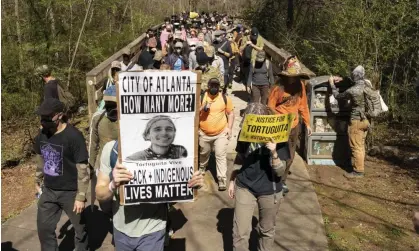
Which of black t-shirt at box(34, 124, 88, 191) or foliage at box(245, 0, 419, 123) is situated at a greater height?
foliage at box(245, 0, 419, 123)

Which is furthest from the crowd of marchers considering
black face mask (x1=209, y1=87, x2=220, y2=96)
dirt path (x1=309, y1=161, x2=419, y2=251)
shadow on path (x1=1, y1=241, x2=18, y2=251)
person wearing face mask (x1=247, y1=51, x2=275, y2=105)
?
person wearing face mask (x1=247, y1=51, x2=275, y2=105)

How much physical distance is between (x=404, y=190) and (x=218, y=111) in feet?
10.7

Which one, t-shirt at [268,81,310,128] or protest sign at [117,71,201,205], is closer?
protest sign at [117,71,201,205]

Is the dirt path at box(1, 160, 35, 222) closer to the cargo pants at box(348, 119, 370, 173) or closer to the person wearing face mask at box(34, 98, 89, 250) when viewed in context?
the person wearing face mask at box(34, 98, 89, 250)

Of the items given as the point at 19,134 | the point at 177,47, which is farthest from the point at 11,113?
the point at 177,47

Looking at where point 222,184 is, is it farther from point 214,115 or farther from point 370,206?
point 370,206

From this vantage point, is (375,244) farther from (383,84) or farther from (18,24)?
(18,24)

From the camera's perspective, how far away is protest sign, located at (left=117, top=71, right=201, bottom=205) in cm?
327

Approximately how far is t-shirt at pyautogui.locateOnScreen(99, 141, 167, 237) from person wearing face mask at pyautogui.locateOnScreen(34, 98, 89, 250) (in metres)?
1.18

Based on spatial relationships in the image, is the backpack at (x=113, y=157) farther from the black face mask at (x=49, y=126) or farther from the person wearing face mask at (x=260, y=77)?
the person wearing face mask at (x=260, y=77)

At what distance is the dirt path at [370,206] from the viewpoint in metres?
5.68

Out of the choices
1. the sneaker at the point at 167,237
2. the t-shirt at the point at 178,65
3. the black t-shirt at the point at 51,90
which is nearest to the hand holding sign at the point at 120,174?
the sneaker at the point at 167,237

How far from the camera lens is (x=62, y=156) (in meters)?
4.64

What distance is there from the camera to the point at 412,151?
887cm
